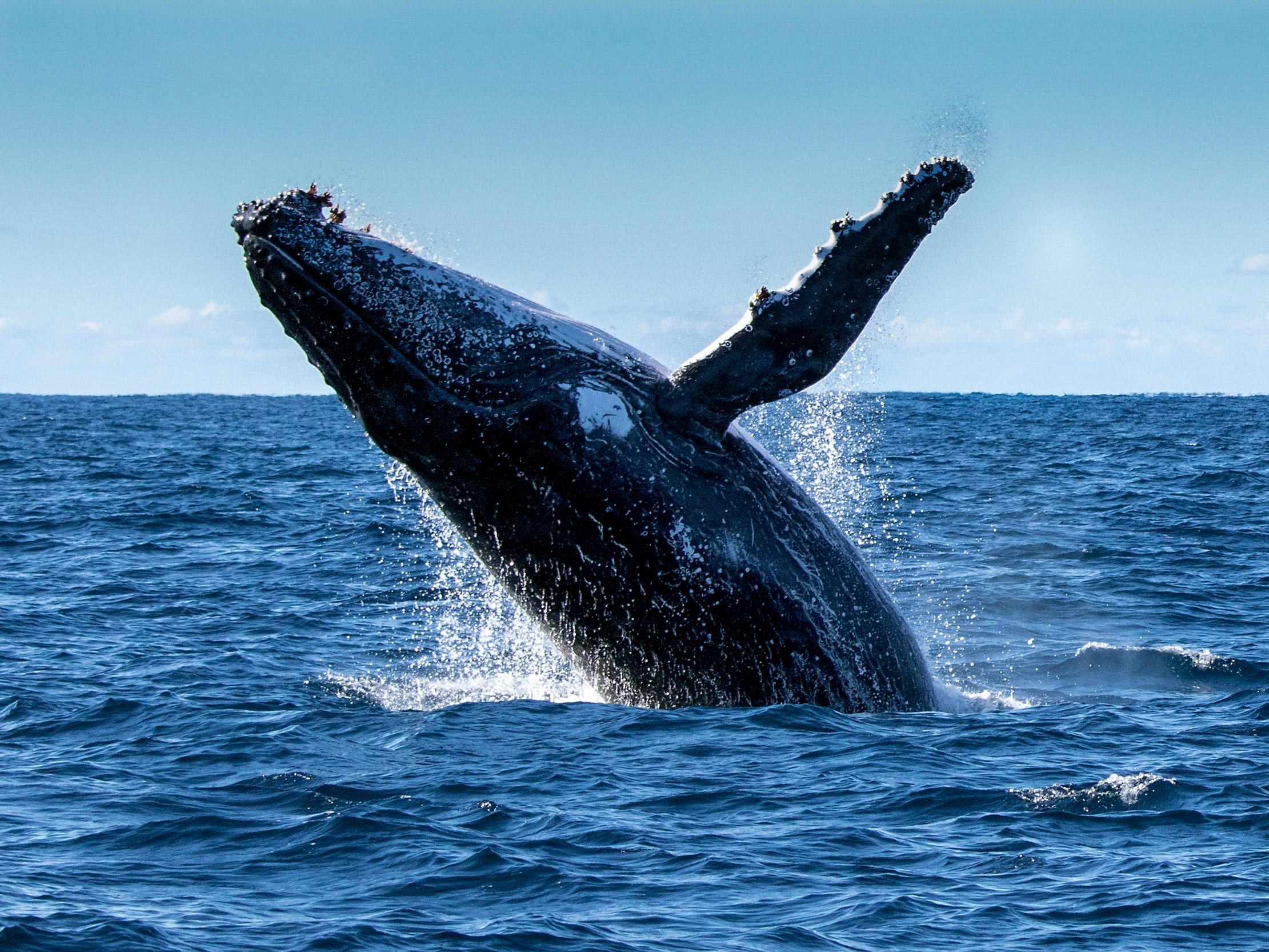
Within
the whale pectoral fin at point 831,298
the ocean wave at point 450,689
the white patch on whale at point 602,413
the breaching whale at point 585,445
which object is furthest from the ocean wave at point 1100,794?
the ocean wave at point 450,689

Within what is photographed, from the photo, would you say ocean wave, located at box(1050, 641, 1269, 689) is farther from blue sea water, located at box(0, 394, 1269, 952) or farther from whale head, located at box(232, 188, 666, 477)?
whale head, located at box(232, 188, 666, 477)

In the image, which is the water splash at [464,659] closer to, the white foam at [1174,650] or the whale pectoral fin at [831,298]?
the whale pectoral fin at [831,298]

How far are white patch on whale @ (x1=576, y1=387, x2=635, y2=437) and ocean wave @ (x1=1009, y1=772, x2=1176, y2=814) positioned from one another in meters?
3.56

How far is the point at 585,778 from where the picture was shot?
32.7 ft

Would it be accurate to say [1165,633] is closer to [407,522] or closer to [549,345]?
[549,345]

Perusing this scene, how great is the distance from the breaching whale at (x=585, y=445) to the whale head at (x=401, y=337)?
0.04 ft

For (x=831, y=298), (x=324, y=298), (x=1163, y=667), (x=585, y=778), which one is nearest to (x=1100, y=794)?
(x=585, y=778)

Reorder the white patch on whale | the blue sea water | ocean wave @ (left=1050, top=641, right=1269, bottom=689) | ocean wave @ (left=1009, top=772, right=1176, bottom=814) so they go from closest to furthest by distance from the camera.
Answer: the blue sea water < ocean wave @ (left=1009, top=772, right=1176, bottom=814) < the white patch on whale < ocean wave @ (left=1050, top=641, right=1269, bottom=689)

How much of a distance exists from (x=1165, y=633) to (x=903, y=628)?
7.26 meters

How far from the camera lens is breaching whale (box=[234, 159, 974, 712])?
966cm

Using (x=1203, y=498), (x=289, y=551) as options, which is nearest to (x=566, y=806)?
(x=289, y=551)

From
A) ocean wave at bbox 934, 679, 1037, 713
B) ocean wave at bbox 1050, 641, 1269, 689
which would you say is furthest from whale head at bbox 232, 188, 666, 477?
ocean wave at bbox 1050, 641, 1269, 689

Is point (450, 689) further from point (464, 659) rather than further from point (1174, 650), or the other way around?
point (1174, 650)

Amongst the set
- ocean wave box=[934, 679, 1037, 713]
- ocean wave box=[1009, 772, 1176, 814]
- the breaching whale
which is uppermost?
the breaching whale
